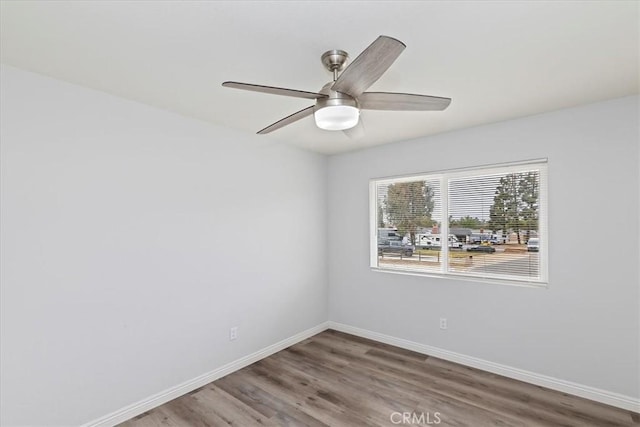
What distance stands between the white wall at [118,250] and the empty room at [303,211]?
0.05ft

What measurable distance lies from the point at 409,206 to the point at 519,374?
194cm

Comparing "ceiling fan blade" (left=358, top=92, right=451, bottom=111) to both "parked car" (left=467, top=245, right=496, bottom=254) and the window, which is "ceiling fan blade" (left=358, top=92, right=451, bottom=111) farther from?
"parked car" (left=467, top=245, right=496, bottom=254)

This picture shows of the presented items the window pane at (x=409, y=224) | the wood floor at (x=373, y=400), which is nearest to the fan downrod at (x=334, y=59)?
the window pane at (x=409, y=224)

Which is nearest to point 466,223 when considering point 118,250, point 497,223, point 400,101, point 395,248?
point 497,223

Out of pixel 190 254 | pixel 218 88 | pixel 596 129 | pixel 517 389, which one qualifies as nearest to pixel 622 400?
pixel 517 389

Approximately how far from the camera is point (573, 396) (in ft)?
8.60

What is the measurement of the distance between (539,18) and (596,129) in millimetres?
1615

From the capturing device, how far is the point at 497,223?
3127mm

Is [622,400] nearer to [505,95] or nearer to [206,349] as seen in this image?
[505,95]

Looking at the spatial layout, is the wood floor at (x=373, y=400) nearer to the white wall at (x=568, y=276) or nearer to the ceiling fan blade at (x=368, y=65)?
the white wall at (x=568, y=276)

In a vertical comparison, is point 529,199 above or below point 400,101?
below

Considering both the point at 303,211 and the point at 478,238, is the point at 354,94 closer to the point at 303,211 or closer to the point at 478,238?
the point at 478,238

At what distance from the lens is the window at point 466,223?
2938mm

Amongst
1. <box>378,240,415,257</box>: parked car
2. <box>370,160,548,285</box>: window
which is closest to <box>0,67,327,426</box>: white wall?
<box>378,240,415,257</box>: parked car
